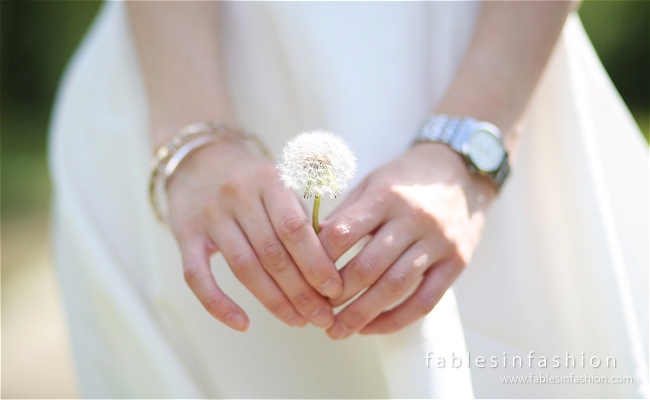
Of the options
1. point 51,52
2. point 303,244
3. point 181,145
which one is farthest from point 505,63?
point 51,52

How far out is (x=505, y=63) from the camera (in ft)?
3.78

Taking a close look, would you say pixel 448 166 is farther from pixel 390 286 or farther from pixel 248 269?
pixel 248 269

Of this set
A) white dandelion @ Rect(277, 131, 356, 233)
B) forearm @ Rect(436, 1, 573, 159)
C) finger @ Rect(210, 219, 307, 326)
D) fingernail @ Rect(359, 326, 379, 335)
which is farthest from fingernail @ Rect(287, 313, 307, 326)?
forearm @ Rect(436, 1, 573, 159)

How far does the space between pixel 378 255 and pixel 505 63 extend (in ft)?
1.72

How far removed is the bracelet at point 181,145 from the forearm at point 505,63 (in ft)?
1.45

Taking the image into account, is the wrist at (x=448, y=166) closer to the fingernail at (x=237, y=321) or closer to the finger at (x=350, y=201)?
the finger at (x=350, y=201)

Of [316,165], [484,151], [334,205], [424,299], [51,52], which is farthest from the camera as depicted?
[51,52]

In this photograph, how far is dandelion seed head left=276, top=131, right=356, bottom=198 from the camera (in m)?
0.87

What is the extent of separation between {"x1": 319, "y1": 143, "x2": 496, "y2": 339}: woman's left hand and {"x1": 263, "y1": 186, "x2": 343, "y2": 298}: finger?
0.02 metres

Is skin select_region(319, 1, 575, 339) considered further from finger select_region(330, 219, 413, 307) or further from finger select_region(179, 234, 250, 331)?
finger select_region(179, 234, 250, 331)

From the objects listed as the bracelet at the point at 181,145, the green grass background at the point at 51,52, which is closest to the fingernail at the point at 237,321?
the bracelet at the point at 181,145

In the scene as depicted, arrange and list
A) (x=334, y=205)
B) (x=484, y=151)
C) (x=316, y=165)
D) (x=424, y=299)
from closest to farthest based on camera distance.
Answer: (x=316, y=165)
(x=424, y=299)
(x=484, y=151)
(x=334, y=205)

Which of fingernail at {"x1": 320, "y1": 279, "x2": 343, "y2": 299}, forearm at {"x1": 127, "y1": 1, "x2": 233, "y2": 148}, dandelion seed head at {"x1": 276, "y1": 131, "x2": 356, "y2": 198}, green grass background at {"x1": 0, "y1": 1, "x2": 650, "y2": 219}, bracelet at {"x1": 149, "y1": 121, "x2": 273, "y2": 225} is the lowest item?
fingernail at {"x1": 320, "y1": 279, "x2": 343, "y2": 299}

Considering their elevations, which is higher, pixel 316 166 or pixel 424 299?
pixel 316 166
